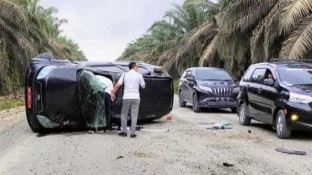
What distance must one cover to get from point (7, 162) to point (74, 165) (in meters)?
1.27

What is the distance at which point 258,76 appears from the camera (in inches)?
620

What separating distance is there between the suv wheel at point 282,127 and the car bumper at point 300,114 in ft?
0.59

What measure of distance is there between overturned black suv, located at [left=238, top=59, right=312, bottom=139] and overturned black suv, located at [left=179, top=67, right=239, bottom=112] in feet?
13.1

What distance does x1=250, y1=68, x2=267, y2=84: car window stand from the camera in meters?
15.4

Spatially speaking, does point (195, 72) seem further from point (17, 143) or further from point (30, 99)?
point (17, 143)

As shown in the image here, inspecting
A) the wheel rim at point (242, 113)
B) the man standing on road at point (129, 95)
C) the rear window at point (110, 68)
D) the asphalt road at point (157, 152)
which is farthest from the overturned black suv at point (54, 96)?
the wheel rim at point (242, 113)

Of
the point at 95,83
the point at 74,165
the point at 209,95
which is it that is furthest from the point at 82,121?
the point at 209,95

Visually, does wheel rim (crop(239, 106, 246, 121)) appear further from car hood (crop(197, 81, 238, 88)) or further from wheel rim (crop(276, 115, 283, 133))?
car hood (crop(197, 81, 238, 88))

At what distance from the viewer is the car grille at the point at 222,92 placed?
2116 centimetres

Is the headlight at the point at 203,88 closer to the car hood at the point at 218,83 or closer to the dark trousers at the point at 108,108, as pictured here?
the car hood at the point at 218,83

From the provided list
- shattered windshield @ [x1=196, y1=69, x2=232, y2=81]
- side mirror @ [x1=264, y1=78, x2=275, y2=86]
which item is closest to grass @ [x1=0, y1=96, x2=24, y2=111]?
shattered windshield @ [x1=196, y1=69, x2=232, y2=81]

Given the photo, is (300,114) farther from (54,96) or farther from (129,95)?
(54,96)

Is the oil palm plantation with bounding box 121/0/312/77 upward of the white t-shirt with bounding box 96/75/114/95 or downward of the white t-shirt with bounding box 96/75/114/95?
upward

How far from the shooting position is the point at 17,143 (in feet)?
41.9
